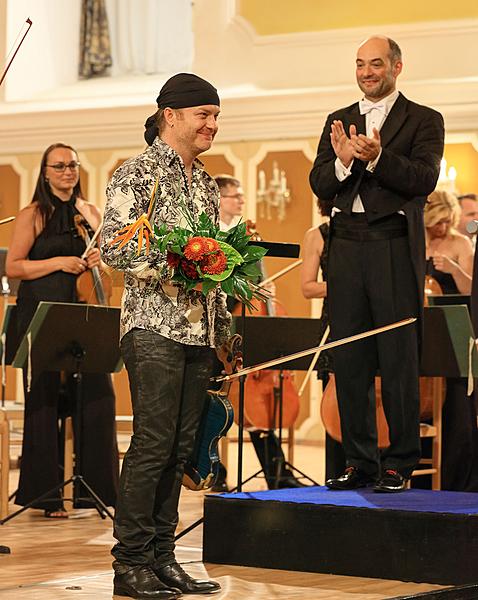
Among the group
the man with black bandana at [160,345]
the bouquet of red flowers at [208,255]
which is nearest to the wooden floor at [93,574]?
the man with black bandana at [160,345]

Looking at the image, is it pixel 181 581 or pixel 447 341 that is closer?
pixel 181 581

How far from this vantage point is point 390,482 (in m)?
4.42

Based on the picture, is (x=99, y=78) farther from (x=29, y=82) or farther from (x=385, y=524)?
(x=385, y=524)

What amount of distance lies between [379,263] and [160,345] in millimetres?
1050

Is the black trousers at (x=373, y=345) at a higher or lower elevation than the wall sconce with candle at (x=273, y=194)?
lower

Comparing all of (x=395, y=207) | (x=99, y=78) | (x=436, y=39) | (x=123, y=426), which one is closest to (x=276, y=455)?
(x=123, y=426)

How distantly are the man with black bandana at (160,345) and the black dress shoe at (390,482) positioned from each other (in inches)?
31.6

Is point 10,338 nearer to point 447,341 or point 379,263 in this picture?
point 447,341

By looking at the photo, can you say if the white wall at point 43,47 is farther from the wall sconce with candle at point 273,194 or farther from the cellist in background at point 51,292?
the cellist in background at point 51,292

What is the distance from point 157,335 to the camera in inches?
147

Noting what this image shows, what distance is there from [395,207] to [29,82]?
7.64 m

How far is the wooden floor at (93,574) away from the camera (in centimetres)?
388

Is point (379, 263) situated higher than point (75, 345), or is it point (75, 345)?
point (379, 263)

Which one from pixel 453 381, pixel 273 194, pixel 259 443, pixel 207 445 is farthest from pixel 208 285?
pixel 273 194
